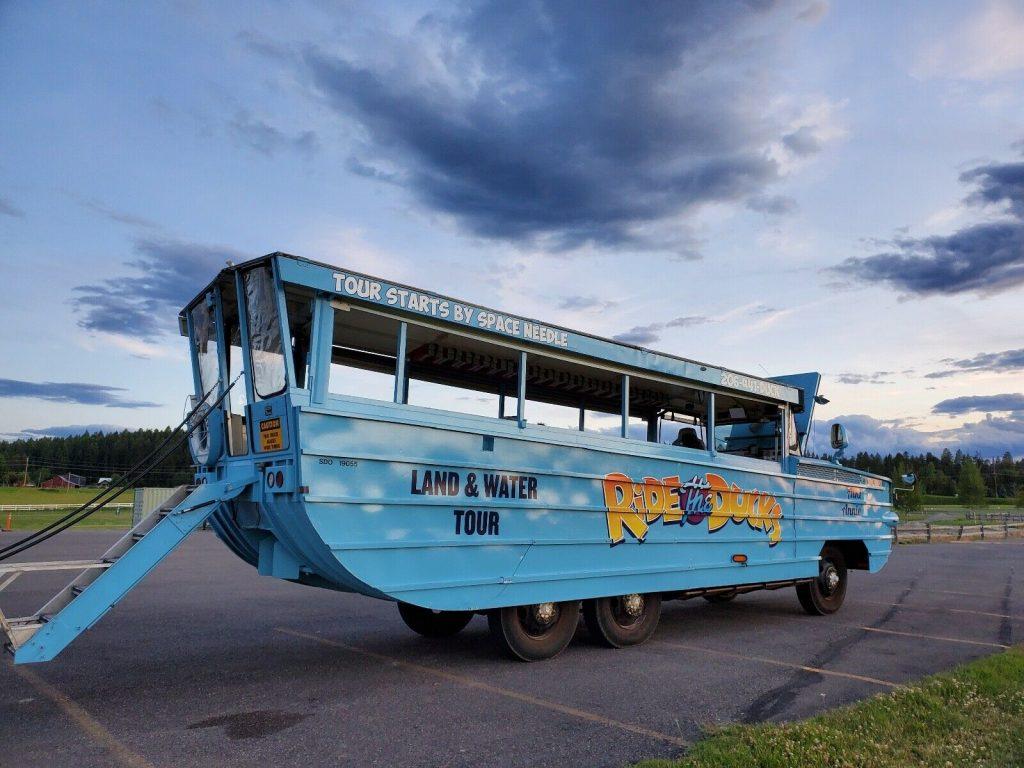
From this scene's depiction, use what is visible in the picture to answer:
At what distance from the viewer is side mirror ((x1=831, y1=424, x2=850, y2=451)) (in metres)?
10.9

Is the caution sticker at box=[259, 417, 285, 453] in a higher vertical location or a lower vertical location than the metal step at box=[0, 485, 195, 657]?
higher

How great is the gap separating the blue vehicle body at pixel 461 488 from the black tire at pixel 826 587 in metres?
1.83

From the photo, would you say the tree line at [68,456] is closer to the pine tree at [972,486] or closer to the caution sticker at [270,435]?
the caution sticker at [270,435]

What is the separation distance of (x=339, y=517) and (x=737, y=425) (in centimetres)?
704

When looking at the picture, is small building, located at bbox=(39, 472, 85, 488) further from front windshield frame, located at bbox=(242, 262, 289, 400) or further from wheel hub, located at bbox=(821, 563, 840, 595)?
front windshield frame, located at bbox=(242, 262, 289, 400)

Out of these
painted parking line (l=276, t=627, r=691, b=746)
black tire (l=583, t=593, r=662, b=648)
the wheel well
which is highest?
the wheel well

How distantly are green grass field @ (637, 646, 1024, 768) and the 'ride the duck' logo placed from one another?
270 cm

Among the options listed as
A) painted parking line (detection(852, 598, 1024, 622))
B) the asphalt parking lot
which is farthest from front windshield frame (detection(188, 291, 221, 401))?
painted parking line (detection(852, 598, 1024, 622))

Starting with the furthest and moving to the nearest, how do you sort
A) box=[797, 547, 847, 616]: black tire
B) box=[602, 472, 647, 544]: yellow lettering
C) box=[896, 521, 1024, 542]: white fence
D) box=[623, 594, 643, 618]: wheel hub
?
box=[896, 521, 1024, 542]: white fence → box=[797, 547, 847, 616]: black tire → box=[623, 594, 643, 618]: wheel hub → box=[602, 472, 647, 544]: yellow lettering

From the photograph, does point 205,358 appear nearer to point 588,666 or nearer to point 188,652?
point 188,652

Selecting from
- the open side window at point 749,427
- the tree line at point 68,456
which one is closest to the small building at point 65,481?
the tree line at point 68,456

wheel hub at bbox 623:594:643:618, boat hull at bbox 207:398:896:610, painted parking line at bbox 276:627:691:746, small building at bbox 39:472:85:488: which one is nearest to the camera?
painted parking line at bbox 276:627:691:746

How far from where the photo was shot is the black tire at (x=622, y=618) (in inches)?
295

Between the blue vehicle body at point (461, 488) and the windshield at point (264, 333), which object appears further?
the windshield at point (264, 333)
